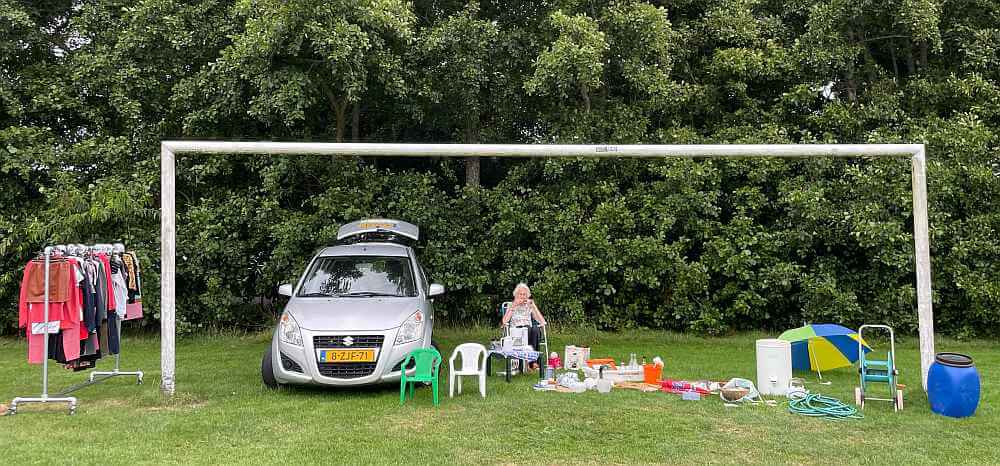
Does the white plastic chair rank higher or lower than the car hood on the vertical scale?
lower

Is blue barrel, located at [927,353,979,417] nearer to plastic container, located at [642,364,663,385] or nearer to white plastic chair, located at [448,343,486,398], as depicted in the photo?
plastic container, located at [642,364,663,385]

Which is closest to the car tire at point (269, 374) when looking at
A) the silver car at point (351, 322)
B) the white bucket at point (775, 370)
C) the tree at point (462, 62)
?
the silver car at point (351, 322)

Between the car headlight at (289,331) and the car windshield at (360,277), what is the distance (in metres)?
0.79

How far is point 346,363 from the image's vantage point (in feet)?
26.8

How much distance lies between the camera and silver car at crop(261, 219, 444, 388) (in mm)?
8148

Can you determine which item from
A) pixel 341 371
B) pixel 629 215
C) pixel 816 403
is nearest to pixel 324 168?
pixel 629 215

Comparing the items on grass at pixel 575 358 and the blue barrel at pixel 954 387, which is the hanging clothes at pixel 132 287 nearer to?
the items on grass at pixel 575 358

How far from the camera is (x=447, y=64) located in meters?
13.5

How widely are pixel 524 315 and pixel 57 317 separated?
18.2ft

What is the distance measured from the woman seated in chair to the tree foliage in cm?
322

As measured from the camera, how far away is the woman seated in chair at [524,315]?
392 inches

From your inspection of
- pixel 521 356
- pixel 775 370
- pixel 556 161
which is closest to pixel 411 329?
pixel 521 356

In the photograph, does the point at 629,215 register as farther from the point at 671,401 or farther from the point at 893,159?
the point at 671,401

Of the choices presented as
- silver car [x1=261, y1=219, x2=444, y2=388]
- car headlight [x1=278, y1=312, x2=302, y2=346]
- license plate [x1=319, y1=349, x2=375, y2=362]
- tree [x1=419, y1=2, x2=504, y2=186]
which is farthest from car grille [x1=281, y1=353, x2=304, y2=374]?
tree [x1=419, y1=2, x2=504, y2=186]
